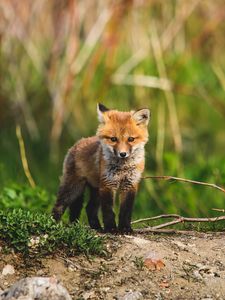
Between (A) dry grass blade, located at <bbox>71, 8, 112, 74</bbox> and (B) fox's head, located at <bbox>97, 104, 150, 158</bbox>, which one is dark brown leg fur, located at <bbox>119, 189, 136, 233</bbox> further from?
(A) dry grass blade, located at <bbox>71, 8, 112, 74</bbox>

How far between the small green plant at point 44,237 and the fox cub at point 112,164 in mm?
559

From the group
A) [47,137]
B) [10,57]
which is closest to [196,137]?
[47,137]

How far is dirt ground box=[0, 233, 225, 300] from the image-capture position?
16.8ft

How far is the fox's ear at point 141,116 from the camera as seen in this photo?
6.37m

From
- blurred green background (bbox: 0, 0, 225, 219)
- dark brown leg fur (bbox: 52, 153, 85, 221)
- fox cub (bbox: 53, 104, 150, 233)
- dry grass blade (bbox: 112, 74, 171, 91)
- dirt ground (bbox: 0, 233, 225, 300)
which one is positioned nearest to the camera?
dirt ground (bbox: 0, 233, 225, 300)

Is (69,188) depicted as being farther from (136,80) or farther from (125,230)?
(136,80)

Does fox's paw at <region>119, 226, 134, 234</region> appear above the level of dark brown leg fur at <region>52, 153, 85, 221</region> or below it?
below

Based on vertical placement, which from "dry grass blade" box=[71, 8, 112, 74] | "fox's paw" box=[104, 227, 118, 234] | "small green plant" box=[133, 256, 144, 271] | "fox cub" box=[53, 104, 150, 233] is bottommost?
"small green plant" box=[133, 256, 144, 271]

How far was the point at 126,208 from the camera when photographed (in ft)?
20.1

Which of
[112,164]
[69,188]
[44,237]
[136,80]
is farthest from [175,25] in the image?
[44,237]

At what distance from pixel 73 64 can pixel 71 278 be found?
6443mm

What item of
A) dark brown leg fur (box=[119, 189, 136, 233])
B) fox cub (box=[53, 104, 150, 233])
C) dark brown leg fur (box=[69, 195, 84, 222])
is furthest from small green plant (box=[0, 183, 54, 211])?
dark brown leg fur (box=[119, 189, 136, 233])

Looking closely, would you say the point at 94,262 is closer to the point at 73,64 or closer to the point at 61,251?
the point at 61,251

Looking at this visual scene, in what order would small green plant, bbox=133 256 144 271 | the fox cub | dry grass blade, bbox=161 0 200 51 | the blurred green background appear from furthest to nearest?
1. dry grass blade, bbox=161 0 200 51
2. the blurred green background
3. the fox cub
4. small green plant, bbox=133 256 144 271
